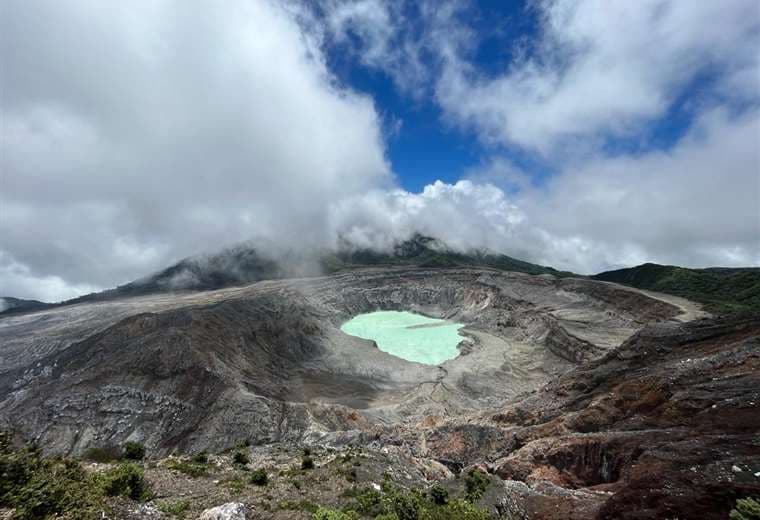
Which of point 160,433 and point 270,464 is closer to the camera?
point 270,464

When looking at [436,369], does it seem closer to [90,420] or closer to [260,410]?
[260,410]

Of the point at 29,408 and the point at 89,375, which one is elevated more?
the point at 89,375

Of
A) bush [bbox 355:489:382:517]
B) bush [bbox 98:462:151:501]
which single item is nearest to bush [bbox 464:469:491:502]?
bush [bbox 355:489:382:517]

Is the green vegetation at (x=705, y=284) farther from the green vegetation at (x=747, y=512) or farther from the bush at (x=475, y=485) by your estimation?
the green vegetation at (x=747, y=512)

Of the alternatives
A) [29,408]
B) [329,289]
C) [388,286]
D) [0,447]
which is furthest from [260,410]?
[388,286]

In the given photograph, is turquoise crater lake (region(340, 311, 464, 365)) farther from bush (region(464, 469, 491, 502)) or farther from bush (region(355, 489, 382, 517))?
bush (region(355, 489, 382, 517))

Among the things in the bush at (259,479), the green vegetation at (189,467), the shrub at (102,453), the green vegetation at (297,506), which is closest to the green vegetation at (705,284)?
the green vegetation at (297,506)

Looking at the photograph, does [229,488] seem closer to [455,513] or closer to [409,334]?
[455,513]
